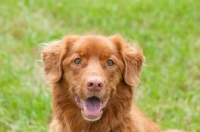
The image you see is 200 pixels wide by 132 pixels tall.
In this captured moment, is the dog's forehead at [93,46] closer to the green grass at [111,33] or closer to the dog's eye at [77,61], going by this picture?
the dog's eye at [77,61]

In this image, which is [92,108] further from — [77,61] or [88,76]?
[77,61]

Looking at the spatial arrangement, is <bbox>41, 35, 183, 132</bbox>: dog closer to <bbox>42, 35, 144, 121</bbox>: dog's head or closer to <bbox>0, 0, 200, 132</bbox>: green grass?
<bbox>42, 35, 144, 121</bbox>: dog's head

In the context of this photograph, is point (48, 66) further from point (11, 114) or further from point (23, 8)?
point (23, 8)

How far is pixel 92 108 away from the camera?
5.93 m

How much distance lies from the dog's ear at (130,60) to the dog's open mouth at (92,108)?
39 cm

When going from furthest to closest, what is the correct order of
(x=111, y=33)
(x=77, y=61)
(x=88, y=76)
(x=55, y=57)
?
(x=111, y=33), (x=55, y=57), (x=77, y=61), (x=88, y=76)

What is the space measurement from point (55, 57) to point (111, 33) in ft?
14.6

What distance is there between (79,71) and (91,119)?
1.77 ft

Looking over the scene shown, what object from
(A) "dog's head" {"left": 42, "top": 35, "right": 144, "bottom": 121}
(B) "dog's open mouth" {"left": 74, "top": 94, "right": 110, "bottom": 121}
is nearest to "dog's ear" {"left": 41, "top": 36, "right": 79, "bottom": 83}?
(A) "dog's head" {"left": 42, "top": 35, "right": 144, "bottom": 121}

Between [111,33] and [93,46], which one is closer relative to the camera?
[93,46]

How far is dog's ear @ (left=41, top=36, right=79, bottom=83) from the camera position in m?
6.22

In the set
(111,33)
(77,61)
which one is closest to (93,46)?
(77,61)

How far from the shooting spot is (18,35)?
402 inches

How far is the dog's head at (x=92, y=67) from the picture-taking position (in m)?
5.87
